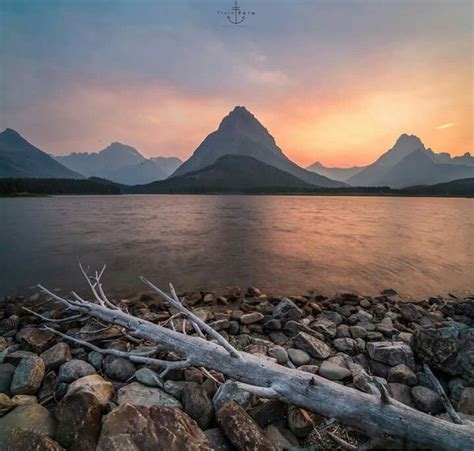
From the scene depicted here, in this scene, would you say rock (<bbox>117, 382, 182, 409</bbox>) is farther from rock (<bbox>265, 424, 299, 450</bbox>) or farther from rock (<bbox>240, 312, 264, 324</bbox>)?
rock (<bbox>240, 312, 264, 324</bbox>)

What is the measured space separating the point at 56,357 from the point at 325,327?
5.59 metres

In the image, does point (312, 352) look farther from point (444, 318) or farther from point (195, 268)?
point (195, 268)

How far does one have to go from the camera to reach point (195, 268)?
44.5ft

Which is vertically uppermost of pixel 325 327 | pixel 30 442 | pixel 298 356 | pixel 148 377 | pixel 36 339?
pixel 30 442

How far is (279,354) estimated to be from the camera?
486 cm

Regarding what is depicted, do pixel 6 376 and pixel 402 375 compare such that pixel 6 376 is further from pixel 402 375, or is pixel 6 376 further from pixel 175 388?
pixel 402 375

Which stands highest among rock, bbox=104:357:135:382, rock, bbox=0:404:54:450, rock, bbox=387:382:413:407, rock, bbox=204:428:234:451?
rock, bbox=0:404:54:450

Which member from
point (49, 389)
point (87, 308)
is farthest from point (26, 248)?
point (49, 389)

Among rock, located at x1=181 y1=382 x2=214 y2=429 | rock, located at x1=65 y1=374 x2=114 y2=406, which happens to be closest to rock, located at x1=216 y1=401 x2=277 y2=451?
rock, located at x1=181 y1=382 x2=214 y2=429

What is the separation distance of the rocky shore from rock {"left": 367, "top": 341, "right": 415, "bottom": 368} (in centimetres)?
2

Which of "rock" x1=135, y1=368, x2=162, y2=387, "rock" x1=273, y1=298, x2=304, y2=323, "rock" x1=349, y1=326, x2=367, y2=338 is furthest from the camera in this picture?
"rock" x1=273, y1=298, x2=304, y2=323

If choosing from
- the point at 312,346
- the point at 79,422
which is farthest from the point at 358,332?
the point at 79,422

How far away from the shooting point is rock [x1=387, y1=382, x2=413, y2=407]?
3.99 meters

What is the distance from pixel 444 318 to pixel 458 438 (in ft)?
19.7
